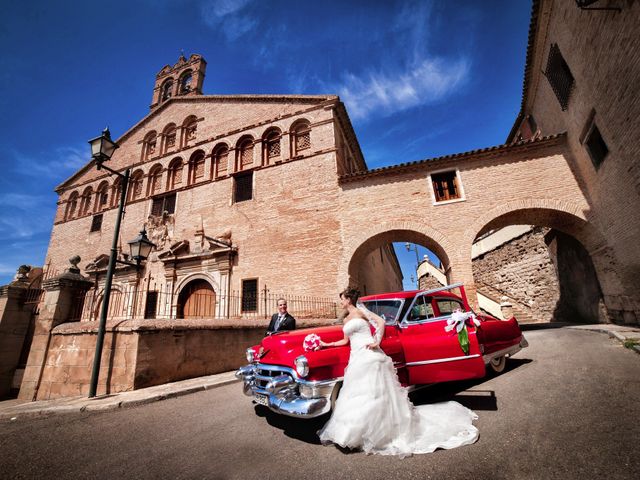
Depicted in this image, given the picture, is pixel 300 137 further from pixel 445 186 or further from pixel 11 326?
pixel 11 326

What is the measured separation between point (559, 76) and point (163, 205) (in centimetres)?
1971

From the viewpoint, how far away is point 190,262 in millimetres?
14320

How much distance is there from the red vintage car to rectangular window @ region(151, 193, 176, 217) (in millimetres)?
15320

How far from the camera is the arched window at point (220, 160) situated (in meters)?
16.0

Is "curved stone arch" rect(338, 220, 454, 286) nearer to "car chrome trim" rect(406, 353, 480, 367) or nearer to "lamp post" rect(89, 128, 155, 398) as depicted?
"lamp post" rect(89, 128, 155, 398)

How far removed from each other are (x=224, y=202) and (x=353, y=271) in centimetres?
807

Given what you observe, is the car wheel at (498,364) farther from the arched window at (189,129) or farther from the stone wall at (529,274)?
the arched window at (189,129)

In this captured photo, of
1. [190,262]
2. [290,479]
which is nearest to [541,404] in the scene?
[290,479]

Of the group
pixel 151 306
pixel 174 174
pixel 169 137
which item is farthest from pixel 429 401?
pixel 169 137

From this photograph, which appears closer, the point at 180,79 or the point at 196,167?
the point at 196,167

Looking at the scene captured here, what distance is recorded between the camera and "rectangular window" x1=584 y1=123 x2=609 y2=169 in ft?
27.8

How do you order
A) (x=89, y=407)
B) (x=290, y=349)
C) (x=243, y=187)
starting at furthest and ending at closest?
1. (x=243, y=187)
2. (x=89, y=407)
3. (x=290, y=349)

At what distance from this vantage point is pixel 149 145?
19562 millimetres

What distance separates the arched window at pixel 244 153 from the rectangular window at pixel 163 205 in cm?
467
